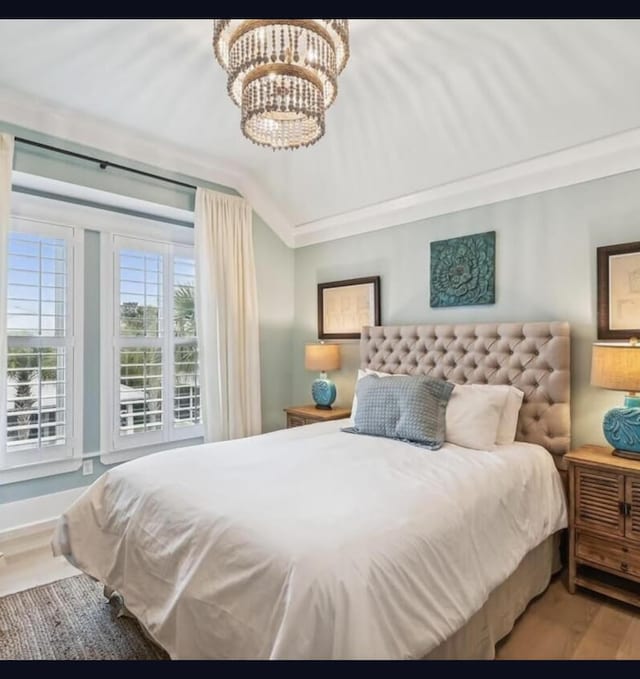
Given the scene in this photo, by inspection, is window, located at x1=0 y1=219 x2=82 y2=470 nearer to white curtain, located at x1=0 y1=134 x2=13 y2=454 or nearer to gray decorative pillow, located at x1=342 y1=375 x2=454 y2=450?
white curtain, located at x1=0 y1=134 x2=13 y2=454

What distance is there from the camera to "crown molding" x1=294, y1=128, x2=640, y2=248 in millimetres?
2607

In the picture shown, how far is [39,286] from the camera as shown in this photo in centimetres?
322

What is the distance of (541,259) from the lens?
115 inches

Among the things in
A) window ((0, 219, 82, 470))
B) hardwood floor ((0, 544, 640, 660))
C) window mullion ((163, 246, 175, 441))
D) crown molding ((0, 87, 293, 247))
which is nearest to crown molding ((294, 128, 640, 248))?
crown molding ((0, 87, 293, 247))

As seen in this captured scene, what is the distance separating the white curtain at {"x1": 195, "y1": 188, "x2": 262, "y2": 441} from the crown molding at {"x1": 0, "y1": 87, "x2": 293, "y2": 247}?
182mm

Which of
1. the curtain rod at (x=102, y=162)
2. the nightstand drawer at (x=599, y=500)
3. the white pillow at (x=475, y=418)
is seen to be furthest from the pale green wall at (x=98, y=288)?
the nightstand drawer at (x=599, y=500)

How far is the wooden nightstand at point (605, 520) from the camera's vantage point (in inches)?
85.8

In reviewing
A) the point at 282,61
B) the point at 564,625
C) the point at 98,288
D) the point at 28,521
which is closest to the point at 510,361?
the point at 564,625

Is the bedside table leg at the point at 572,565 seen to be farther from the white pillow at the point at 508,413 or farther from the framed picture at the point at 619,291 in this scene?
the framed picture at the point at 619,291

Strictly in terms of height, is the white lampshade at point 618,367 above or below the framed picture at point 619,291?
below

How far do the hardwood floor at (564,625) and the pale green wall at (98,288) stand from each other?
77 centimetres

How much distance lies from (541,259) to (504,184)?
61 cm
